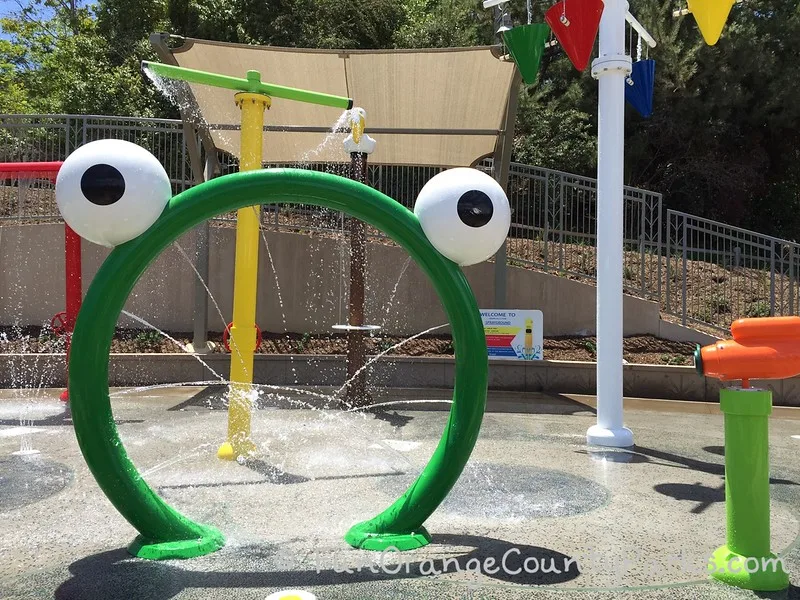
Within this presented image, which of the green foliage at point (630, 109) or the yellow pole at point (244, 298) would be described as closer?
the yellow pole at point (244, 298)

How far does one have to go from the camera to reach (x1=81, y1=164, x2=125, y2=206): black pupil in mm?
3020

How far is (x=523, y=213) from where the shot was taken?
37.2 feet

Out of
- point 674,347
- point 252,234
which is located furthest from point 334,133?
point 674,347

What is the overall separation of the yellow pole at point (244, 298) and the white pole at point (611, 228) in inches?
115

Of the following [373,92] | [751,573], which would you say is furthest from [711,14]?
[373,92]

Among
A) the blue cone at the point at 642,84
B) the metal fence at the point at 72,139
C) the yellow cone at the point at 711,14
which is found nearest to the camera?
the yellow cone at the point at 711,14

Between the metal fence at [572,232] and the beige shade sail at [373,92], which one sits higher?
the beige shade sail at [373,92]

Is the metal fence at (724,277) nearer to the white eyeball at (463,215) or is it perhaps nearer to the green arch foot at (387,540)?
the white eyeball at (463,215)

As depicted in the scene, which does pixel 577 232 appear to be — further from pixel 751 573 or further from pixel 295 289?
pixel 751 573

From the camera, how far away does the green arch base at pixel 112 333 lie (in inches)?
121

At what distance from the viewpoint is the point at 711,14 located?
4.74 meters

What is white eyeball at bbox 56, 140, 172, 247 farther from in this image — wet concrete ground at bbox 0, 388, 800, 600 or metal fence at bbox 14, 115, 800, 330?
metal fence at bbox 14, 115, 800, 330

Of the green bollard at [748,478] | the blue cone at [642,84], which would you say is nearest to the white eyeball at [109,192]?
the green bollard at [748,478]

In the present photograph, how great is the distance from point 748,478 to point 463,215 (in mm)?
1729
